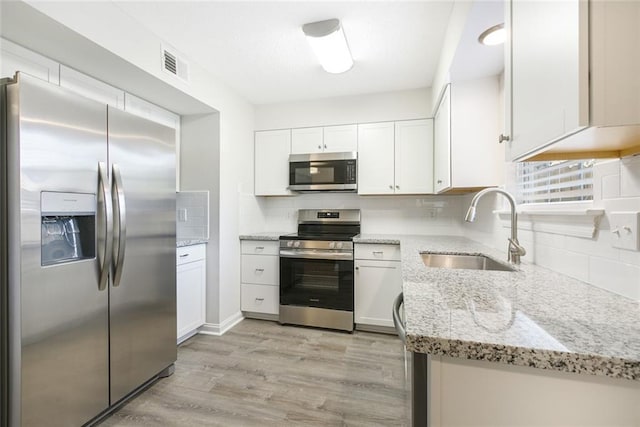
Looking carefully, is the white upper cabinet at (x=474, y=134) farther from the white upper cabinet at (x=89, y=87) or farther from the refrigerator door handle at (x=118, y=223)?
the white upper cabinet at (x=89, y=87)

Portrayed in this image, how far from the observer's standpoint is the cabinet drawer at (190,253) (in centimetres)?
237

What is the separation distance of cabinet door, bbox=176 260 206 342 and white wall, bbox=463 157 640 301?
7.95 feet

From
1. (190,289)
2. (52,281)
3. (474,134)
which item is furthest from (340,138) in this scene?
(52,281)

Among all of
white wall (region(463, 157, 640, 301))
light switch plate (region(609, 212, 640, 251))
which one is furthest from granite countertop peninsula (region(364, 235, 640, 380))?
light switch plate (region(609, 212, 640, 251))

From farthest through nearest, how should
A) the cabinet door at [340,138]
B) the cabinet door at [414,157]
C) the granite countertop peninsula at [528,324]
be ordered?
the cabinet door at [340,138] < the cabinet door at [414,157] < the granite countertop peninsula at [528,324]

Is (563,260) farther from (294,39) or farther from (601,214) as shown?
(294,39)

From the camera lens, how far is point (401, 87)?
2883mm

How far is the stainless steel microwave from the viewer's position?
299 centimetres

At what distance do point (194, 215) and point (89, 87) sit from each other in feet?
4.04

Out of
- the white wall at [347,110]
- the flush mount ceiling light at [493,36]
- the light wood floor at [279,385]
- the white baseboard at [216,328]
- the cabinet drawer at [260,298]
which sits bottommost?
the light wood floor at [279,385]

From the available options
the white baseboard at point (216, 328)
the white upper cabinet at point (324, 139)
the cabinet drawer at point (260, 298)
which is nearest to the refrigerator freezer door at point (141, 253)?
the white baseboard at point (216, 328)

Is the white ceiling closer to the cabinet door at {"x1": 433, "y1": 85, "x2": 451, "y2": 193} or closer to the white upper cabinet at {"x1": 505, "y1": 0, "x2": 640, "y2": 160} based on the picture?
the cabinet door at {"x1": 433, "y1": 85, "x2": 451, "y2": 193}

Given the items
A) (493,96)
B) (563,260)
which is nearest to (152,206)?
(563,260)

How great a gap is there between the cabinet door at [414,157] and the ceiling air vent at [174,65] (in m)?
1.96
